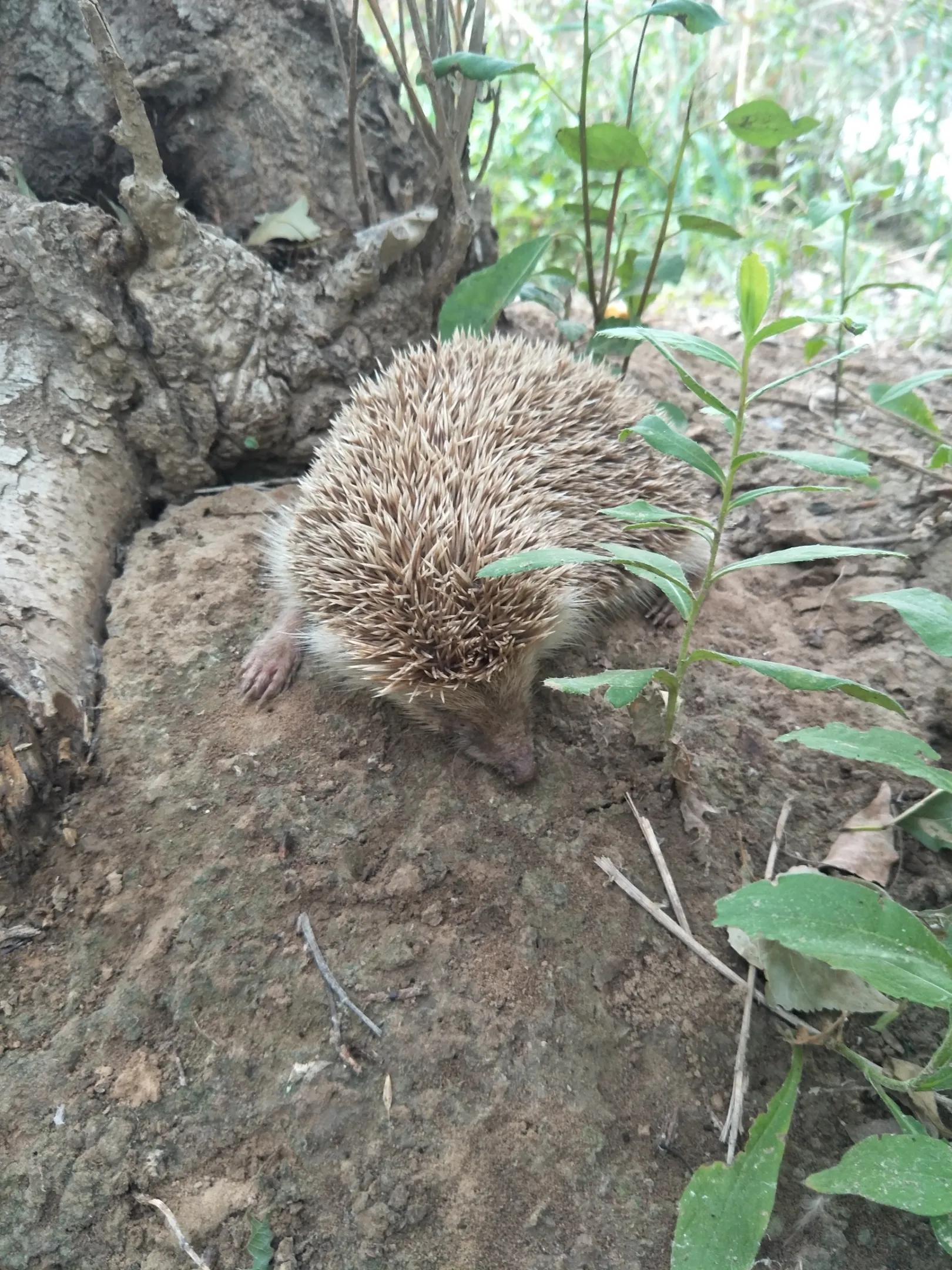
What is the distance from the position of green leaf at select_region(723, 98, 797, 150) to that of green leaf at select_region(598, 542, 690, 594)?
91.5 inches

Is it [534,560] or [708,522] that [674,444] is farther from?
[534,560]

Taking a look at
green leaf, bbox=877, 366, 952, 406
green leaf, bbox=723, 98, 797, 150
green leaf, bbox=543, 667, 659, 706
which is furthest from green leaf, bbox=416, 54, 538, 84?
green leaf, bbox=543, 667, 659, 706

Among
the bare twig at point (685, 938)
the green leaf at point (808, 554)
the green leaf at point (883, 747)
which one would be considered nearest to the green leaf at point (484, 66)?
Answer: the green leaf at point (808, 554)

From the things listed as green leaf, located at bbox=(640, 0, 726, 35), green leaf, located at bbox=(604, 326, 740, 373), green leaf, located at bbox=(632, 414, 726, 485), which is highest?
green leaf, located at bbox=(640, 0, 726, 35)

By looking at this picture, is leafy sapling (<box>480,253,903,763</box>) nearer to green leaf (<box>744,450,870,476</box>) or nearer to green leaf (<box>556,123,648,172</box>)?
green leaf (<box>744,450,870,476</box>)

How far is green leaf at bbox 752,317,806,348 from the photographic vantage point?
1.92 meters

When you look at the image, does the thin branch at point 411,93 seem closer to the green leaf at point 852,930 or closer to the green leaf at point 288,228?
the green leaf at point 288,228

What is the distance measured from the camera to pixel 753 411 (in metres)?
4.48

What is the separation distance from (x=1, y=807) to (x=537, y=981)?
164cm

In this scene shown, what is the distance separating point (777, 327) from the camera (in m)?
2.00

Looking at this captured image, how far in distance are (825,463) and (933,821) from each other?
1116 millimetres

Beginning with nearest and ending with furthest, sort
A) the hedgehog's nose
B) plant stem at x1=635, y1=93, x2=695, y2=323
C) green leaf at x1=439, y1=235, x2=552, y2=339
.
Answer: the hedgehog's nose
plant stem at x1=635, y1=93, x2=695, y2=323
green leaf at x1=439, y1=235, x2=552, y2=339

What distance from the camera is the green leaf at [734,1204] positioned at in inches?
62.7

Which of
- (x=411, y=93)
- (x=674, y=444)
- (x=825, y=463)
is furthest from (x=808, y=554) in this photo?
(x=411, y=93)
